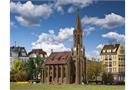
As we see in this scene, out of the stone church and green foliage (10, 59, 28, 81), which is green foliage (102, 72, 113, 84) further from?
green foliage (10, 59, 28, 81)

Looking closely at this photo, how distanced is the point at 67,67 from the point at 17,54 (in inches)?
19.0

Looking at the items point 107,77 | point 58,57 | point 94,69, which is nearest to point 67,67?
point 58,57

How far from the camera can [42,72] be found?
537 cm

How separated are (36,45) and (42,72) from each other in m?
0.28

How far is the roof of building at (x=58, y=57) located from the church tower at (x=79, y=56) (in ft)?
0.23

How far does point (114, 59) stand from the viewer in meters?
5.30

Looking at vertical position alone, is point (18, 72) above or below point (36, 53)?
below

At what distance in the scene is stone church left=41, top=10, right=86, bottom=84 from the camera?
5.28 m

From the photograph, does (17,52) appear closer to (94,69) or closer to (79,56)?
(79,56)

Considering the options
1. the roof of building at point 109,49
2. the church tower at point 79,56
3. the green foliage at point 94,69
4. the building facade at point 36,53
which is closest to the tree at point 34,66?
the building facade at point 36,53

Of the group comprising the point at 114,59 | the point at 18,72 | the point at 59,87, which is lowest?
the point at 59,87

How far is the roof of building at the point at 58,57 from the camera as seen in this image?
5264 mm
